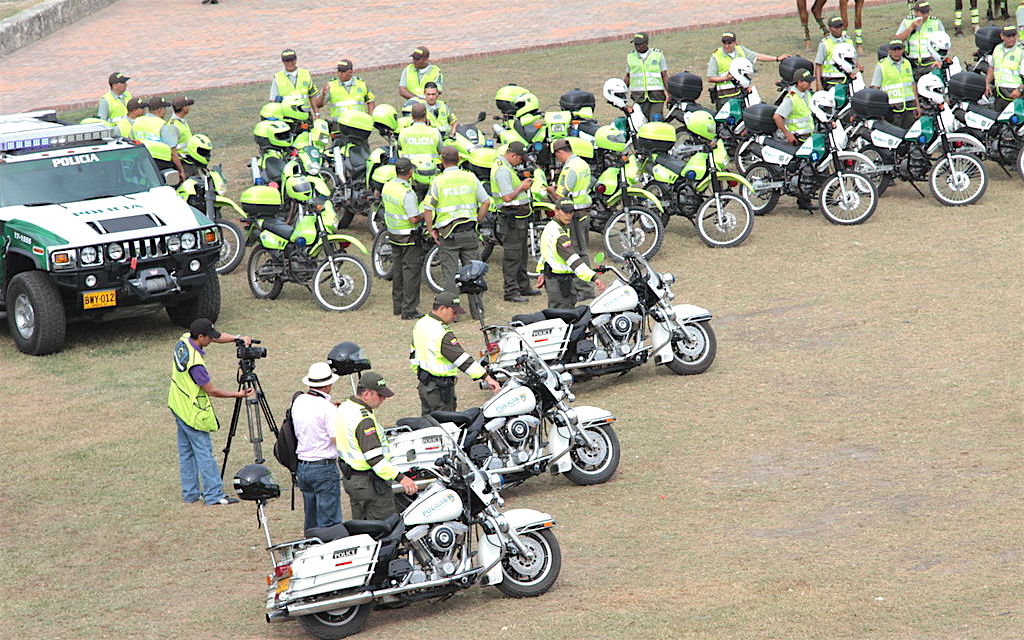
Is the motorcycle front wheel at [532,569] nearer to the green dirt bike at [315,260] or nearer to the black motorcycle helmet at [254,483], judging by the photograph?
the black motorcycle helmet at [254,483]

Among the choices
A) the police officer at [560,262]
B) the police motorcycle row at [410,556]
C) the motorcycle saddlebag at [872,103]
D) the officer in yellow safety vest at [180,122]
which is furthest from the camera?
the motorcycle saddlebag at [872,103]

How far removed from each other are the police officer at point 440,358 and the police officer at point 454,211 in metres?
4.41

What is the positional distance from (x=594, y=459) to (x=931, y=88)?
465 inches

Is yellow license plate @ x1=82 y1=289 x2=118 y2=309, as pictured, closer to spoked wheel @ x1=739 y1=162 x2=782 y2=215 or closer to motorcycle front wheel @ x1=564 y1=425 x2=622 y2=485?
motorcycle front wheel @ x1=564 y1=425 x2=622 y2=485

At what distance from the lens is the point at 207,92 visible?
1140 inches

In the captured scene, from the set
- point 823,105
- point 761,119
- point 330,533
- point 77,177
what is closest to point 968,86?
point 823,105

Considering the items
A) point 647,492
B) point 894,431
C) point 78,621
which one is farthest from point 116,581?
point 894,431

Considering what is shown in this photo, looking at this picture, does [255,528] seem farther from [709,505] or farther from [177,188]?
[177,188]

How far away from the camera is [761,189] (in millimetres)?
20203

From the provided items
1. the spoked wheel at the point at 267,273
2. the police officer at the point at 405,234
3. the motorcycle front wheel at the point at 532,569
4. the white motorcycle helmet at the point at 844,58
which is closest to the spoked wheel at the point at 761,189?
the white motorcycle helmet at the point at 844,58

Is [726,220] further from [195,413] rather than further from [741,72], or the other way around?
[195,413]

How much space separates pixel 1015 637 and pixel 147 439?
8.23m

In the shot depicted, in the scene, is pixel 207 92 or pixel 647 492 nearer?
pixel 647 492

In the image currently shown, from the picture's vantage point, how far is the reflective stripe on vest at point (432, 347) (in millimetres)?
11984
